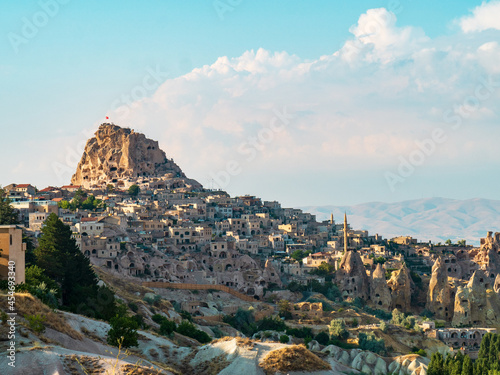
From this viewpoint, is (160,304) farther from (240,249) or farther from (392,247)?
(392,247)

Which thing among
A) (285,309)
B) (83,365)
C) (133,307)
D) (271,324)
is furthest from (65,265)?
(285,309)

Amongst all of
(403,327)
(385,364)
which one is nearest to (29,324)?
(385,364)

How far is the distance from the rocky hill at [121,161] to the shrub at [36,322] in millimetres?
113491

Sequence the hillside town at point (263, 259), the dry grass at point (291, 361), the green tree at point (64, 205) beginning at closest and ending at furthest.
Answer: the dry grass at point (291, 361) → the hillside town at point (263, 259) → the green tree at point (64, 205)

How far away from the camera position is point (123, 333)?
39719 mm

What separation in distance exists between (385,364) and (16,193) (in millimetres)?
69497

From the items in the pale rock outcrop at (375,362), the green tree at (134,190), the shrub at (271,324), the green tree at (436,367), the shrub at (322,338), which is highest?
the green tree at (134,190)

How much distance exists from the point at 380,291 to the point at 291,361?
62.9 metres

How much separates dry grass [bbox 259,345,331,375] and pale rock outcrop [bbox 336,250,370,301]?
5905 centimetres

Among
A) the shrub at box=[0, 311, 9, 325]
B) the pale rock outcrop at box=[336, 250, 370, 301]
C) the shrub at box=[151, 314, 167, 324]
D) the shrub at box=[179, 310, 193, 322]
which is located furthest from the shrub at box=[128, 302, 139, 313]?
the pale rock outcrop at box=[336, 250, 370, 301]

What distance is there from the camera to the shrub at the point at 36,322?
3378 cm

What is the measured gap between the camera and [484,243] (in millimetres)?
118125

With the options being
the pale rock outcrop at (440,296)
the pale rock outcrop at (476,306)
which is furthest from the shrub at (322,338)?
the pale rock outcrop at (440,296)

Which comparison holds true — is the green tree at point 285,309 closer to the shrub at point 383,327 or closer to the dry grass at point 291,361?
the shrub at point 383,327
